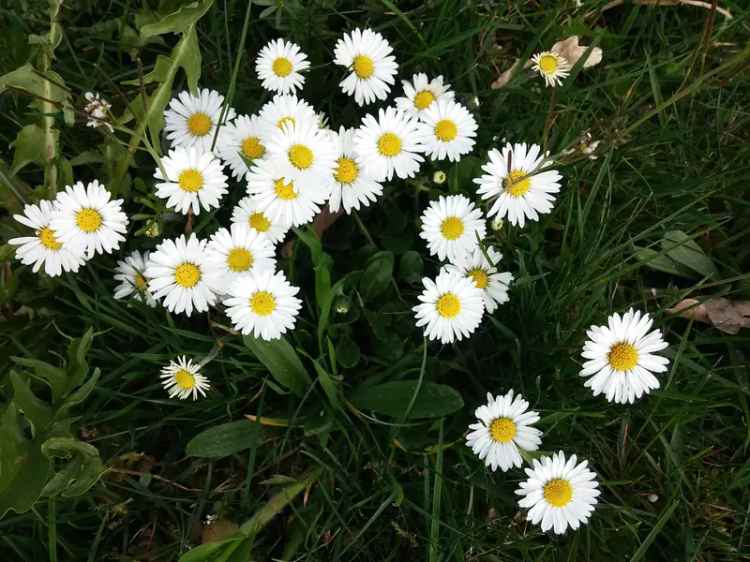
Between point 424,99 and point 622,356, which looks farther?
point 424,99

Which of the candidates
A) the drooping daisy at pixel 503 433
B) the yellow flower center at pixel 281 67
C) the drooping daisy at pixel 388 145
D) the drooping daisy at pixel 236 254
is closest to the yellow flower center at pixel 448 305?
the drooping daisy at pixel 503 433

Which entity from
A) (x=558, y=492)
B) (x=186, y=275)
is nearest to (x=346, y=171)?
(x=186, y=275)

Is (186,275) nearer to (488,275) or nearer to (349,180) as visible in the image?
(349,180)

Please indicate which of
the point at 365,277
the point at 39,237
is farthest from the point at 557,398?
the point at 39,237

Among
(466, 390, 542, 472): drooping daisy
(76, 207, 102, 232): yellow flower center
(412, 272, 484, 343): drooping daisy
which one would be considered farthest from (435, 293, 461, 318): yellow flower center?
(76, 207, 102, 232): yellow flower center

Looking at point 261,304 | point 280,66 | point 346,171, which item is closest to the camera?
point 261,304

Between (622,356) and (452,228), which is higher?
(452,228)

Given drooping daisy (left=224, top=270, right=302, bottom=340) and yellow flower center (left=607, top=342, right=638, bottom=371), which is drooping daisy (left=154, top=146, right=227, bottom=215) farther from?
yellow flower center (left=607, top=342, right=638, bottom=371)
